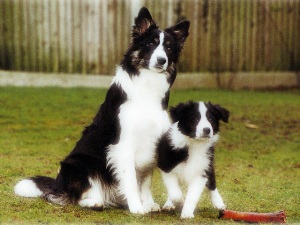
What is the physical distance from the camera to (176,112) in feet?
23.1

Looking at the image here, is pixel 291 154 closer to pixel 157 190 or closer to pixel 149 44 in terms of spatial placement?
pixel 157 190

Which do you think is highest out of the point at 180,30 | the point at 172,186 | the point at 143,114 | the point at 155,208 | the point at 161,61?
the point at 180,30

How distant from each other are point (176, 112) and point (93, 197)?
111 cm

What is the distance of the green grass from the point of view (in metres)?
7.00

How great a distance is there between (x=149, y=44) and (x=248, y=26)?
9694 mm

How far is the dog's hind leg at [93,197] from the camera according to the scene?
23.4ft

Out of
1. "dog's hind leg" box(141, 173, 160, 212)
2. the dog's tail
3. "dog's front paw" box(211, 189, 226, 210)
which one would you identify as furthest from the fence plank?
"dog's front paw" box(211, 189, 226, 210)

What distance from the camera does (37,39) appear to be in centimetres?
1470

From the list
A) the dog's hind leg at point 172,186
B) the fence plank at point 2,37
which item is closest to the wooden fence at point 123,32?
the fence plank at point 2,37

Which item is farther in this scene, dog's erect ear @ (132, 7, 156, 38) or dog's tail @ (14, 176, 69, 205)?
dog's tail @ (14, 176, 69, 205)

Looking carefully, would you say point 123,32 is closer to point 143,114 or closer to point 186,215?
point 143,114

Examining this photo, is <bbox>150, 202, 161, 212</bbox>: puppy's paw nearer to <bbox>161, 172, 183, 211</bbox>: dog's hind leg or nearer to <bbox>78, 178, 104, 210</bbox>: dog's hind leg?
<bbox>161, 172, 183, 211</bbox>: dog's hind leg

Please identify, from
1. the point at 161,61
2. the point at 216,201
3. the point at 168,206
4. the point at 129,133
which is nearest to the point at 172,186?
the point at 168,206

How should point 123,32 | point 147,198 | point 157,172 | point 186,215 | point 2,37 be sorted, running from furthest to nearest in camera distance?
point 123,32, point 2,37, point 157,172, point 147,198, point 186,215
